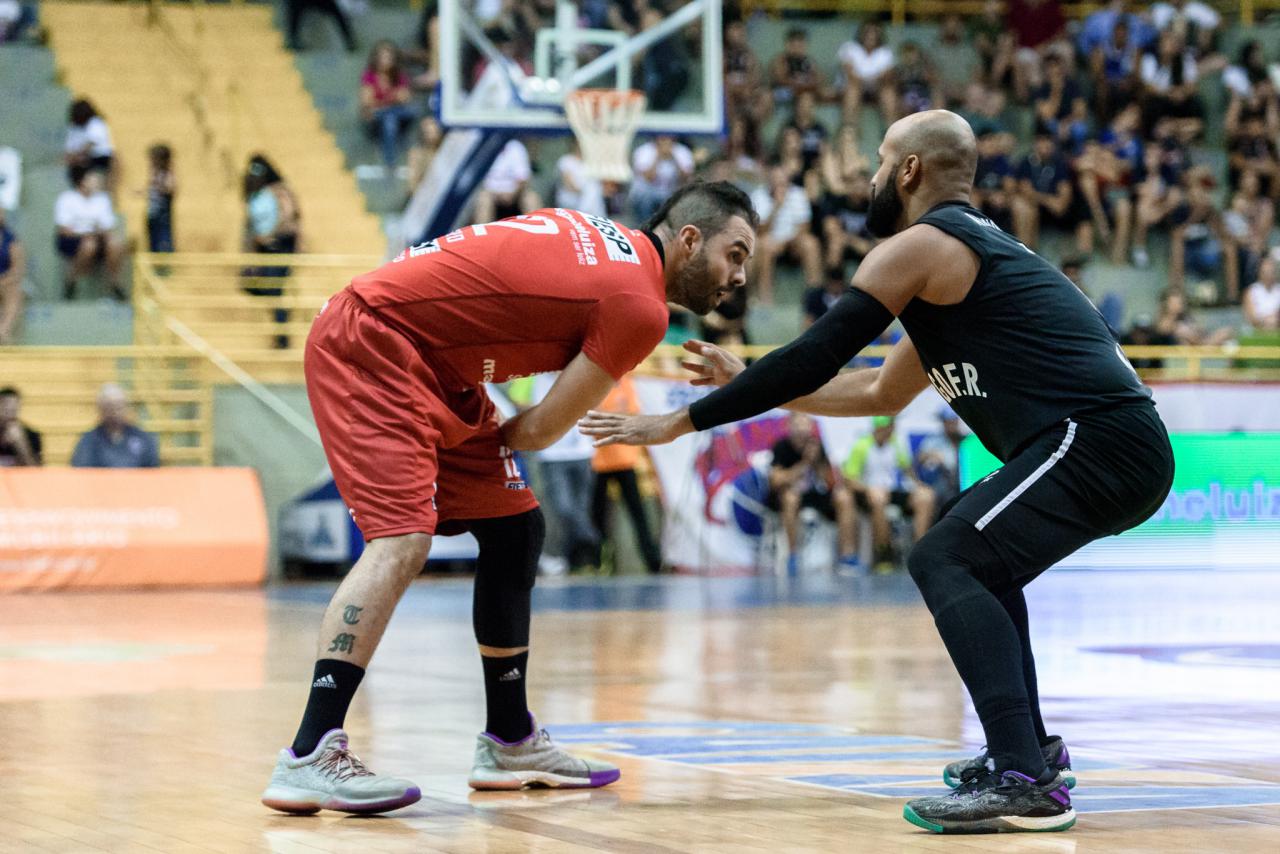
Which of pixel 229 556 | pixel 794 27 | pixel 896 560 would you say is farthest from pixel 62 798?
pixel 794 27

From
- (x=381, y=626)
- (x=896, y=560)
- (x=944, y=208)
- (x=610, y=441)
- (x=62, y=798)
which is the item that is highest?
(x=944, y=208)

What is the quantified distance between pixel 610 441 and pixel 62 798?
1.92m

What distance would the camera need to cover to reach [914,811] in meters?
5.02

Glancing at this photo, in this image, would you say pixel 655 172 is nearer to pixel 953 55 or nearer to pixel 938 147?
pixel 953 55

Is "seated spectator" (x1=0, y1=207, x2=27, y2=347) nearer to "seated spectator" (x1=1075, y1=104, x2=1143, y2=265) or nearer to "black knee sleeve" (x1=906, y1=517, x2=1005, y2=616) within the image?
"seated spectator" (x1=1075, y1=104, x2=1143, y2=265)

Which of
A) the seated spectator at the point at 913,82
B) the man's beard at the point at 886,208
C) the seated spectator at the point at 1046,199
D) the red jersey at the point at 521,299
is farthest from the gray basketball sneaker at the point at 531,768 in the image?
the seated spectator at the point at 913,82

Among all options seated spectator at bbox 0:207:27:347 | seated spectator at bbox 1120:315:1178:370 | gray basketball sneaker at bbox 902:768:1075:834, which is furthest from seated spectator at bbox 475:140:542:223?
gray basketball sneaker at bbox 902:768:1075:834

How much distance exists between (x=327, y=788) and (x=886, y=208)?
2293 mm

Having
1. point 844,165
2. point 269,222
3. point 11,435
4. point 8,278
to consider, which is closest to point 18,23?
point 269,222

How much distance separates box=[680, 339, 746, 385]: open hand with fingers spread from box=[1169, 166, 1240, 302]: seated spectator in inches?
740

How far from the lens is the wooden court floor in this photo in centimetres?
505

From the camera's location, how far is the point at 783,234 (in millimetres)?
21859

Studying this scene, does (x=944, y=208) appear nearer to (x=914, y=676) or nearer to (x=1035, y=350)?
(x=1035, y=350)

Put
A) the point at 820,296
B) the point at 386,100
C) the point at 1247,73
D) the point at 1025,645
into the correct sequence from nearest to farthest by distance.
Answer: the point at 1025,645, the point at 820,296, the point at 386,100, the point at 1247,73
